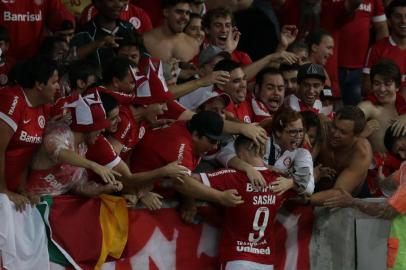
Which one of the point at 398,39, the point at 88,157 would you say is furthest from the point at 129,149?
the point at 398,39

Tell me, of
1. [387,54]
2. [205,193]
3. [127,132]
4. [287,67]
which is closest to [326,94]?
[287,67]

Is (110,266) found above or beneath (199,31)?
beneath

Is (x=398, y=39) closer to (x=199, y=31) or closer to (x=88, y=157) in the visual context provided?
(x=199, y=31)

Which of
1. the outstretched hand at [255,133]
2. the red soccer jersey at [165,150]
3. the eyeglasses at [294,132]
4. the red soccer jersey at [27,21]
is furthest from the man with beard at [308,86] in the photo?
the red soccer jersey at [27,21]

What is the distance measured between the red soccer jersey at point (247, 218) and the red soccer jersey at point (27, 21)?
2.56 meters

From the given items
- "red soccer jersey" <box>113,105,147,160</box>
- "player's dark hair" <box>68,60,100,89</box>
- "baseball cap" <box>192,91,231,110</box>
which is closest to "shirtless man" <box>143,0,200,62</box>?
"baseball cap" <box>192,91,231,110</box>

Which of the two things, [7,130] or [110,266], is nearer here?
[7,130]

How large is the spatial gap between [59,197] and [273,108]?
253cm

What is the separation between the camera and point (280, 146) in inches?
349

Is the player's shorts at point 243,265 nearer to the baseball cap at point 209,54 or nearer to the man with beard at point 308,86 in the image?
the man with beard at point 308,86

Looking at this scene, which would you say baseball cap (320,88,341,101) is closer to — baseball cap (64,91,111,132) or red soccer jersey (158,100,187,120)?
red soccer jersey (158,100,187,120)

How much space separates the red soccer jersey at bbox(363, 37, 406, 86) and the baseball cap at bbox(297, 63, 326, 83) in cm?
147

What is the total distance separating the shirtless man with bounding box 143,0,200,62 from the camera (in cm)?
992

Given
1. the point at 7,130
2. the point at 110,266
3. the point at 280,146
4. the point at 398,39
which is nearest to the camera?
the point at 7,130
